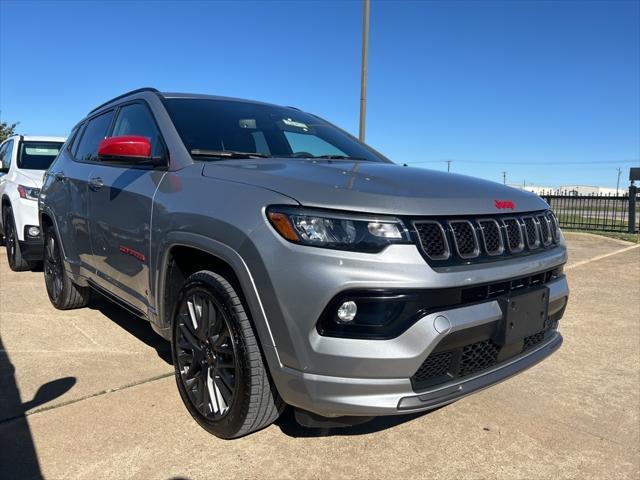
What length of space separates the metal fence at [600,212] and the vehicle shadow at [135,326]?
13922 millimetres

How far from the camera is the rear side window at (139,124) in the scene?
122 inches

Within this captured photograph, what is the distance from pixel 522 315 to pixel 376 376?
0.80 meters

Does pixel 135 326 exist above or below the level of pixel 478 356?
below

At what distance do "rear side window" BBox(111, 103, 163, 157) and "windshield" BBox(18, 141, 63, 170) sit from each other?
3567 millimetres

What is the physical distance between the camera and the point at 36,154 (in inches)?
281

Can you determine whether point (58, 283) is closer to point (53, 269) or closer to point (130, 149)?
point (53, 269)

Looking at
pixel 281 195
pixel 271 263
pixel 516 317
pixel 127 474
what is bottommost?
pixel 127 474

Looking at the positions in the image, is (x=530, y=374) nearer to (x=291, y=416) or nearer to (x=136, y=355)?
(x=291, y=416)

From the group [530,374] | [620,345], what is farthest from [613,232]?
[530,374]

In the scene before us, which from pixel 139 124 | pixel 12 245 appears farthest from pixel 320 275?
pixel 12 245

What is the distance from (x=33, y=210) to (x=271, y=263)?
512 centimetres

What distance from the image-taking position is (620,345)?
14.0 ft

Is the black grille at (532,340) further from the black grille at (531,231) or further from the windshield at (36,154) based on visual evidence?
the windshield at (36,154)

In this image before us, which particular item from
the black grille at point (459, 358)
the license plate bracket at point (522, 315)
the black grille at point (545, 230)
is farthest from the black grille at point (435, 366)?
the black grille at point (545, 230)
